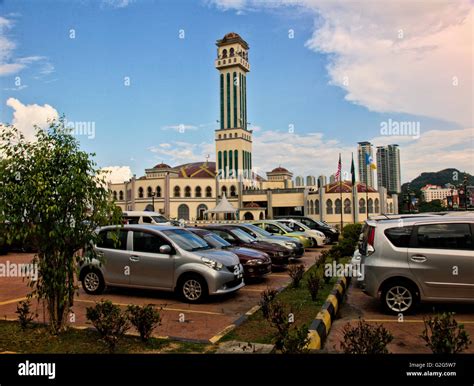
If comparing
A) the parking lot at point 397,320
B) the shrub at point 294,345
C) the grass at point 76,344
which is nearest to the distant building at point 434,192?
the parking lot at point 397,320

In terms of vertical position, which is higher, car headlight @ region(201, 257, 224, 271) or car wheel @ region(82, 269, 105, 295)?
car headlight @ region(201, 257, 224, 271)

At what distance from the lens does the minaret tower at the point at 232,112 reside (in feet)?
247

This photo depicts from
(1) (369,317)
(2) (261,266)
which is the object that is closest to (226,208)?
(2) (261,266)

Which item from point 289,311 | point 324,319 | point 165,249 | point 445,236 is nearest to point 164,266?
point 165,249

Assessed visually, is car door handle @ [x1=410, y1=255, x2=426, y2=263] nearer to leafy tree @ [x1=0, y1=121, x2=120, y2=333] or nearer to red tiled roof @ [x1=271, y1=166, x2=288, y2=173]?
leafy tree @ [x1=0, y1=121, x2=120, y2=333]

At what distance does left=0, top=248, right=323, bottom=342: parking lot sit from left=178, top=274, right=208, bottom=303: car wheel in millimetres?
145

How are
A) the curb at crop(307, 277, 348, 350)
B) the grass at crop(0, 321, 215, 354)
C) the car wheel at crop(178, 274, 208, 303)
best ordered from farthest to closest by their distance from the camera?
the car wheel at crop(178, 274, 208, 303)
the curb at crop(307, 277, 348, 350)
the grass at crop(0, 321, 215, 354)

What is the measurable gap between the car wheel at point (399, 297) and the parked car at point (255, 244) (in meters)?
5.19

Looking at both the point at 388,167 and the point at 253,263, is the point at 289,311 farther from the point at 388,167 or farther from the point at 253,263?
the point at 388,167

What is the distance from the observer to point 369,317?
680 cm

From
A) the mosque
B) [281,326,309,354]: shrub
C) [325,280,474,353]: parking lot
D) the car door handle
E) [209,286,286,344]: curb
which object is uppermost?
the mosque

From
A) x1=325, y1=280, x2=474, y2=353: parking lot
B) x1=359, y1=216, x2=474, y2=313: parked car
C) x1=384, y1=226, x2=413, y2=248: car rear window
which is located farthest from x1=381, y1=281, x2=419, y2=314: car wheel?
x1=384, y1=226, x2=413, y2=248: car rear window

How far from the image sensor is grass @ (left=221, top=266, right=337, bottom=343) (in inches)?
217

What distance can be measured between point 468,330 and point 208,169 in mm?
72495
